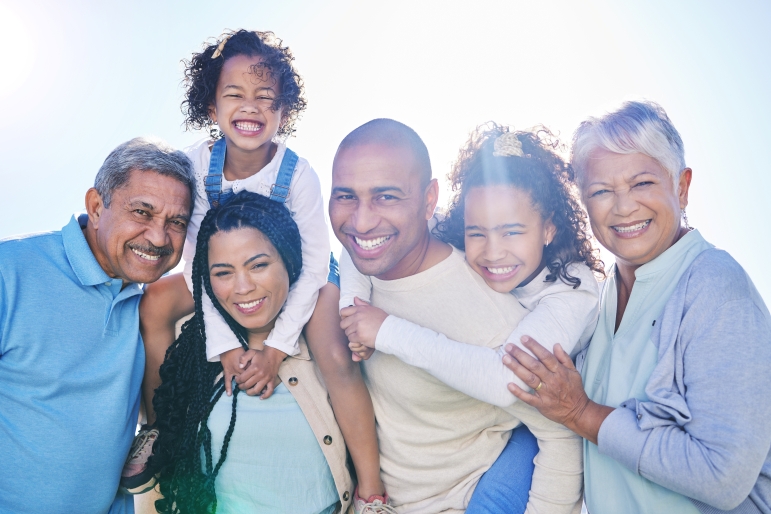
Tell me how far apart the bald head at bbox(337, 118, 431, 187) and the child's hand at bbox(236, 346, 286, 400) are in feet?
4.40

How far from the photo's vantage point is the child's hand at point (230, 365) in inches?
133

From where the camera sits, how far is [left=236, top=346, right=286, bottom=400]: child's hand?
333 centimetres

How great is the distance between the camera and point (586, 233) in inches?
136

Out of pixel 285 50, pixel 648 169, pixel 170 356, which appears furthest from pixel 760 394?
pixel 285 50

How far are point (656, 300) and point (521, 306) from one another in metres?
0.75

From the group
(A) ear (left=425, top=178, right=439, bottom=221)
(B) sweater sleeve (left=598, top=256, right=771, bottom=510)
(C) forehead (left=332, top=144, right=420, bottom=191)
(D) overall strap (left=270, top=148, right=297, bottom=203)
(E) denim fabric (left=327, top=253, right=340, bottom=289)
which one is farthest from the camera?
(E) denim fabric (left=327, top=253, right=340, bottom=289)

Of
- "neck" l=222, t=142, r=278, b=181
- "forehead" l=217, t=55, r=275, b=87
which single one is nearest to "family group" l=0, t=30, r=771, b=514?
"neck" l=222, t=142, r=278, b=181

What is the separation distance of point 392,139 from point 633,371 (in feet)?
6.14

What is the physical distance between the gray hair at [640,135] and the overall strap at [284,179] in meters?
1.99

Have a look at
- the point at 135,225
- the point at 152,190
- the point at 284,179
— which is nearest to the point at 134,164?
the point at 152,190

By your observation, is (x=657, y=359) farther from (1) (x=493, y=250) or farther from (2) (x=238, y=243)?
(2) (x=238, y=243)

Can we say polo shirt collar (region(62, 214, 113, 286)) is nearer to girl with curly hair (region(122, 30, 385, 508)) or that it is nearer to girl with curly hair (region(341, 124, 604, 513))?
girl with curly hair (region(122, 30, 385, 508))

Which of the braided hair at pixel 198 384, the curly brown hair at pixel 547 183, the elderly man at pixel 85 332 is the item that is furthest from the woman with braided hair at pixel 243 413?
the curly brown hair at pixel 547 183

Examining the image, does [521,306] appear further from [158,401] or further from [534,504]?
[158,401]
